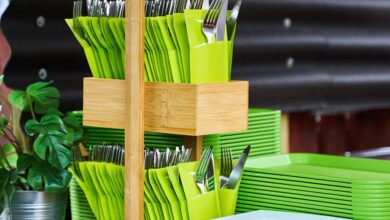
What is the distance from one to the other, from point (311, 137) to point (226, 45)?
1714mm

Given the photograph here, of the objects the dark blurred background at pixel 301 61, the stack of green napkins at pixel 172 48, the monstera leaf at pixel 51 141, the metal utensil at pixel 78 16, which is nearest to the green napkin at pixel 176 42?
the stack of green napkins at pixel 172 48

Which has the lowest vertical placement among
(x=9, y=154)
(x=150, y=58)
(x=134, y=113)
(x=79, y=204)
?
(x=79, y=204)

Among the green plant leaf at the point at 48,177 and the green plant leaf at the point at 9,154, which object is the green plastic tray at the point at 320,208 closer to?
the green plant leaf at the point at 48,177

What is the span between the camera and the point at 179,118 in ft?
5.58

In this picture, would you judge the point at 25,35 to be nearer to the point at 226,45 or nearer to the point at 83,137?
the point at 83,137

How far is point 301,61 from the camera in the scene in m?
3.08

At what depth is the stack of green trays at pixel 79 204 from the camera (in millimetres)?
1963

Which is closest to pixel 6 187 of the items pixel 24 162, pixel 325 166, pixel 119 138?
pixel 24 162

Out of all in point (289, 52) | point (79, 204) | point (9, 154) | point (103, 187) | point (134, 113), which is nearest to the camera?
point (134, 113)

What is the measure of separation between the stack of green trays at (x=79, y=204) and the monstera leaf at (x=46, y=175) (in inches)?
3.0

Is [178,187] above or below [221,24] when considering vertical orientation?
below

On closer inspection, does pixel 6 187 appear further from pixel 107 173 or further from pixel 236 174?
pixel 236 174

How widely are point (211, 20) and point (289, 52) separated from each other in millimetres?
1370

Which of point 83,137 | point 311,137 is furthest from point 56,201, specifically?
point 311,137
